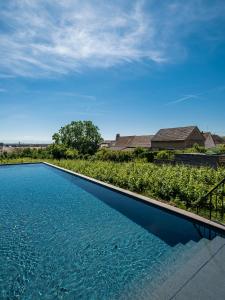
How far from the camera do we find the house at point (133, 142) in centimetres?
5388

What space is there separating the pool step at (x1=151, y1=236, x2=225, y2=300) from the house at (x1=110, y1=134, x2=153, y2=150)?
46.8m

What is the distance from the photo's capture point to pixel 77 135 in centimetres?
4816

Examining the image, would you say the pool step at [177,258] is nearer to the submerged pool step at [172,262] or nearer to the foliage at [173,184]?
the submerged pool step at [172,262]

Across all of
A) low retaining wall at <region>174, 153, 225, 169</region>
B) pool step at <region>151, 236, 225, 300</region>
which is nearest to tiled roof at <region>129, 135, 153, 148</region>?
low retaining wall at <region>174, 153, 225, 169</region>

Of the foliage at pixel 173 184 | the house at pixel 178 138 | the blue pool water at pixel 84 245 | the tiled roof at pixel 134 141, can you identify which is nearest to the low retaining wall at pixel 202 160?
the foliage at pixel 173 184

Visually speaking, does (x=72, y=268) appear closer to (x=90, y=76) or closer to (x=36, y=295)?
(x=36, y=295)

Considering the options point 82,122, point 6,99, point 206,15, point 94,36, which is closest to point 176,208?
point 206,15

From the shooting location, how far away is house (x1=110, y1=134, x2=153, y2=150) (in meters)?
53.9

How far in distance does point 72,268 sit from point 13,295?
1.30 metres

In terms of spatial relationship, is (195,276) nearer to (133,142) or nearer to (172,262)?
(172,262)

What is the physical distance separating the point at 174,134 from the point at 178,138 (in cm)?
173

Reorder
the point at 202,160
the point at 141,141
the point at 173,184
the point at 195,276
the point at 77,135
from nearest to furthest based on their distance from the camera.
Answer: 1. the point at 195,276
2. the point at 173,184
3. the point at 202,160
4. the point at 77,135
5. the point at 141,141

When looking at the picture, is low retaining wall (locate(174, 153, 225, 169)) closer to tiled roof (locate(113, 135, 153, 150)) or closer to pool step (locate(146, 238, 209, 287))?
pool step (locate(146, 238, 209, 287))

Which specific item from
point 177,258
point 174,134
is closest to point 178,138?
point 174,134
